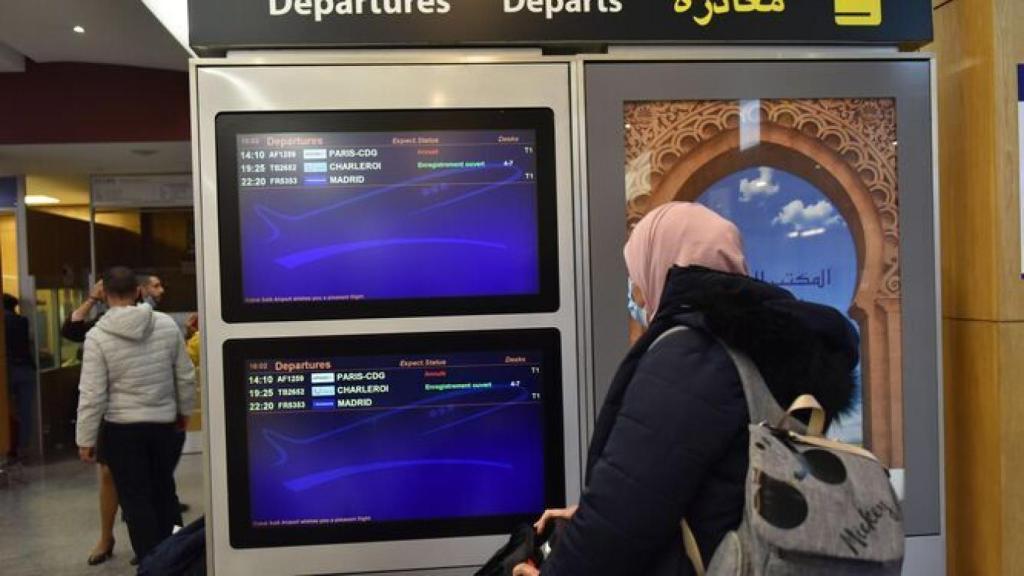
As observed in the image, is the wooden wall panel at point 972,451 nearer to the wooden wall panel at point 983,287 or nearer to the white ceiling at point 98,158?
the wooden wall panel at point 983,287

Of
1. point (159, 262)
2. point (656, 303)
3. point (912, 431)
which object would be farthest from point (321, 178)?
point (159, 262)

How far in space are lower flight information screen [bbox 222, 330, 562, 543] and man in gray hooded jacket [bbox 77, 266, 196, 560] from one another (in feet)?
8.46

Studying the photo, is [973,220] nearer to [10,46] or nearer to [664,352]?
[664,352]

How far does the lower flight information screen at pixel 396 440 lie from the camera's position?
2.18 metres

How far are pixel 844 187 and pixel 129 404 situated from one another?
160 inches

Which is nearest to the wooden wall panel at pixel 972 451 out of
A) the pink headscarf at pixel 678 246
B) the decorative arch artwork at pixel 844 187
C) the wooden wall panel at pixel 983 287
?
the wooden wall panel at pixel 983 287

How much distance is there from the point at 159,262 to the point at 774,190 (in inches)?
326

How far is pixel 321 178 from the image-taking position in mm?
2184

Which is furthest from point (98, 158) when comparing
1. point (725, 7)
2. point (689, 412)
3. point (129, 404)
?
point (689, 412)

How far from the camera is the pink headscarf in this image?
1.49 m

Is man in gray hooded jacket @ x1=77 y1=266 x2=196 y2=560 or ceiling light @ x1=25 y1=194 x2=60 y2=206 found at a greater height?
ceiling light @ x1=25 y1=194 x2=60 y2=206

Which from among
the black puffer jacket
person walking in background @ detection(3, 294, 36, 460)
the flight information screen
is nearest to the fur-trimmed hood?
the black puffer jacket

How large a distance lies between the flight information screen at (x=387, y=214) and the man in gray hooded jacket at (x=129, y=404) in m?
2.62

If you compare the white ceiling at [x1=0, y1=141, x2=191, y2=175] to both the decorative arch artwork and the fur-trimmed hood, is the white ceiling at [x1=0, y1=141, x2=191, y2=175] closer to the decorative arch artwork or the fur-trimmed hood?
the decorative arch artwork
